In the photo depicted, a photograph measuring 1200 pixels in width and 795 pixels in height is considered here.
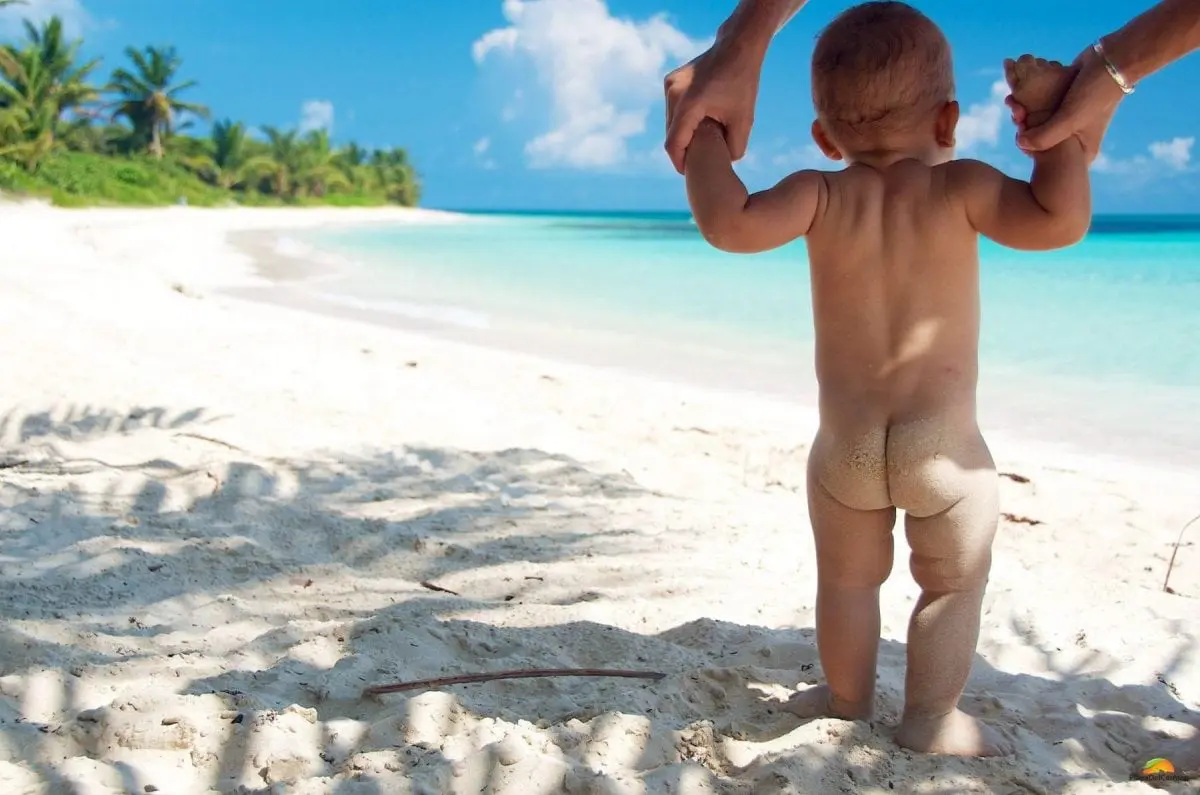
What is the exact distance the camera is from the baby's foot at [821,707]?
6.16 ft

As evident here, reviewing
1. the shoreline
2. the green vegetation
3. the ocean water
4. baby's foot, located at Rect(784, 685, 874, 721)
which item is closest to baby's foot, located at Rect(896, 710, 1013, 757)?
baby's foot, located at Rect(784, 685, 874, 721)

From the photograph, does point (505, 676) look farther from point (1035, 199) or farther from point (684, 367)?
point (684, 367)

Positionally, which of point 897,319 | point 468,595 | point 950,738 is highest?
point 897,319

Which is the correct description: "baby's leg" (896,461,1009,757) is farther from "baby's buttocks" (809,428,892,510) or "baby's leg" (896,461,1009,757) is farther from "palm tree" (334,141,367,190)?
"palm tree" (334,141,367,190)

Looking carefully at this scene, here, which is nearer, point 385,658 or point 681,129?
point 681,129

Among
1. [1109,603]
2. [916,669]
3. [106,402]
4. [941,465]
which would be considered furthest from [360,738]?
[106,402]

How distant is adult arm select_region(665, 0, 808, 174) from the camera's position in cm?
166

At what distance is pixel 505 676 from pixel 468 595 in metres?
0.65

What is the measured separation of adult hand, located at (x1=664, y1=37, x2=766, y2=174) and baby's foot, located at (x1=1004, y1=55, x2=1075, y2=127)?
1.35 ft

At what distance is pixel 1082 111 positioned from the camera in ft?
4.91

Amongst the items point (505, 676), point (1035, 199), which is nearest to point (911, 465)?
point (1035, 199)

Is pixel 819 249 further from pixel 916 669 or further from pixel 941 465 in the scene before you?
pixel 916 669

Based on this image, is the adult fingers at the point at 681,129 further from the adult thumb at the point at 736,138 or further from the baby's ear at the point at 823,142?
the baby's ear at the point at 823,142

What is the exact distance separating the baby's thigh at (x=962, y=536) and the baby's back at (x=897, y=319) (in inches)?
2.2
